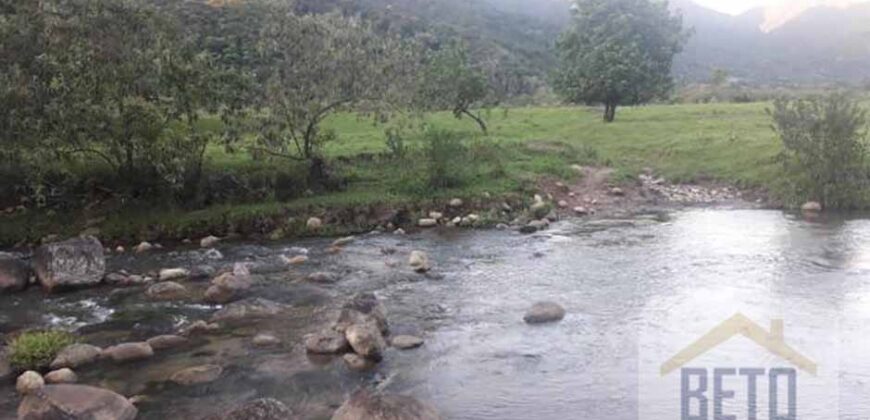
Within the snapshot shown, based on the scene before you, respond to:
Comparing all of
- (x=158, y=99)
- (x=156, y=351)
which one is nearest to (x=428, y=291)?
(x=156, y=351)

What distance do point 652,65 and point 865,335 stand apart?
3737cm

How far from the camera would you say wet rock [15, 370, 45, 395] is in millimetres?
14977

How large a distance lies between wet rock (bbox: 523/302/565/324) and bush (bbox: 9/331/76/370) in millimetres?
9912

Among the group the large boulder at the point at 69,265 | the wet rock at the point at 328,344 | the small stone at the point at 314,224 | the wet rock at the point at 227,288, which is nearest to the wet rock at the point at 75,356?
the wet rock at the point at 328,344

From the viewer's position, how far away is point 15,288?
74.2 ft

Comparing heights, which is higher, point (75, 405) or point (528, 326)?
point (75, 405)

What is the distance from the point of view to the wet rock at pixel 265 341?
57.2 feet

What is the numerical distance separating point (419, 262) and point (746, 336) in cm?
988

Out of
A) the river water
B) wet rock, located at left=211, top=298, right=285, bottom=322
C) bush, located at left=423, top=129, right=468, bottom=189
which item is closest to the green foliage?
the river water

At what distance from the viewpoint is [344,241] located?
28.6 meters

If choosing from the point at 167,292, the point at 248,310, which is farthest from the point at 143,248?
the point at 248,310

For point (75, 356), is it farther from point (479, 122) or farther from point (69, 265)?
point (479, 122)
